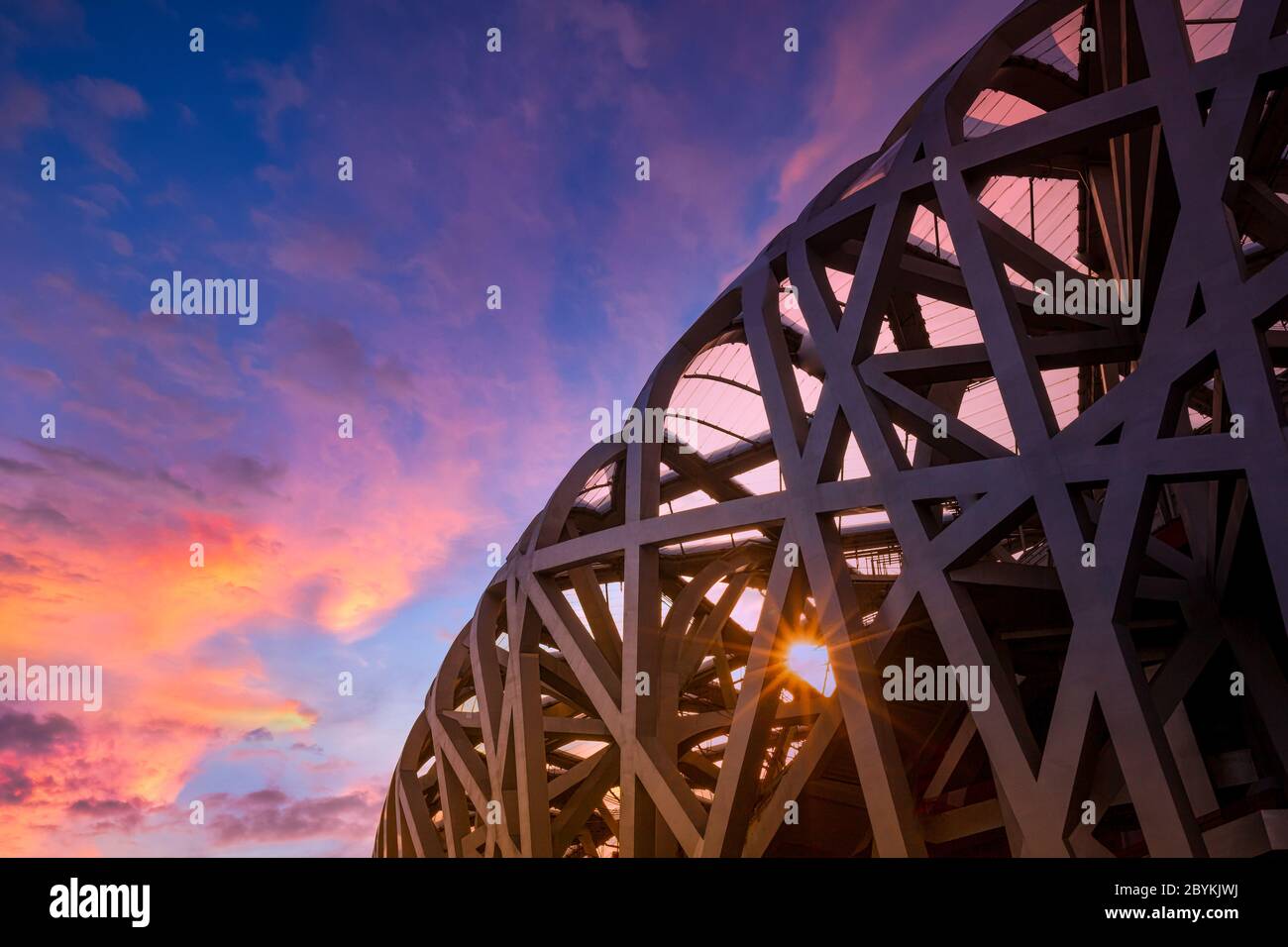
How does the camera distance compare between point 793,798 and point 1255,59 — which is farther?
point 793,798

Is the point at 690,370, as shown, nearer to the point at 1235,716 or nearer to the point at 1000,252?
the point at 1000,252

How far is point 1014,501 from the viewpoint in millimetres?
11531

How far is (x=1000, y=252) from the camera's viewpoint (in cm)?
1532

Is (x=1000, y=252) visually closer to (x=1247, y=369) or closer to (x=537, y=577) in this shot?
(x=1247, y=369)

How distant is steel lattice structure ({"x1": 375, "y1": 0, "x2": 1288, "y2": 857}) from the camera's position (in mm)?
10250

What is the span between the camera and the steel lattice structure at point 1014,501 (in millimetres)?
10250

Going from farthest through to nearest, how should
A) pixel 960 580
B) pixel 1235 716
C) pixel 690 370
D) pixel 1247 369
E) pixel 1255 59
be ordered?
pixel 690 370 → pixel 1235 716 → pixel 960 580 → pixel 1255 59 → pixel 1247 369
